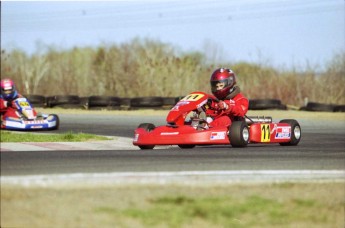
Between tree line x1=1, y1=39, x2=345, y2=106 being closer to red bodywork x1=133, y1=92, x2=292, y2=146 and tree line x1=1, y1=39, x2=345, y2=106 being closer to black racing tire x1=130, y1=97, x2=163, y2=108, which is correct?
black racing tire x1=130, y1=97, x2=163, y2=108

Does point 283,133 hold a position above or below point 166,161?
below

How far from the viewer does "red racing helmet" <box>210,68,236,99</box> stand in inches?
557

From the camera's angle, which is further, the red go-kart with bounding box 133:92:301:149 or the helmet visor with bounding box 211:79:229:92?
the helmet visor with bounding box 211:79:229:92

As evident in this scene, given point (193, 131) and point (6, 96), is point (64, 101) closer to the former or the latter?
point (6, 96)

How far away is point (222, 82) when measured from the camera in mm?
14141

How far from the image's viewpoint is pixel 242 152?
39.3 ft

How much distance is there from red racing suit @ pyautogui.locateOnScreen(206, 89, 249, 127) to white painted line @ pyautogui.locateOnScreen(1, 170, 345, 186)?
3.90 meters

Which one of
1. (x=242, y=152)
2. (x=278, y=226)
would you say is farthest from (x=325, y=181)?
(x=242, y=152)

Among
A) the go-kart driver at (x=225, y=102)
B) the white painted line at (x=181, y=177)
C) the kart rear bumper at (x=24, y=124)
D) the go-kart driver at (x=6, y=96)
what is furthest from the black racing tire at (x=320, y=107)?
the white painted line at (x=181, y=177)

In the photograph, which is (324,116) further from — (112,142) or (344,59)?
(112,142)

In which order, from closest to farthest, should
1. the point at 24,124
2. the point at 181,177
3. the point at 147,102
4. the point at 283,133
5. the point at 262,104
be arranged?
the point at 181,177
the point at 283,133
the point at 24,124
the point at 262,104
the point at 147,102

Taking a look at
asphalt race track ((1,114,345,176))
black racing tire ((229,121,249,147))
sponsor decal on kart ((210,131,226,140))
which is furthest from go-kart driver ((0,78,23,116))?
asphalt race track ((1,114,345,176))

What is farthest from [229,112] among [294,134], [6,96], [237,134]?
[6,96]

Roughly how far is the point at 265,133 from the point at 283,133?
0.62m
